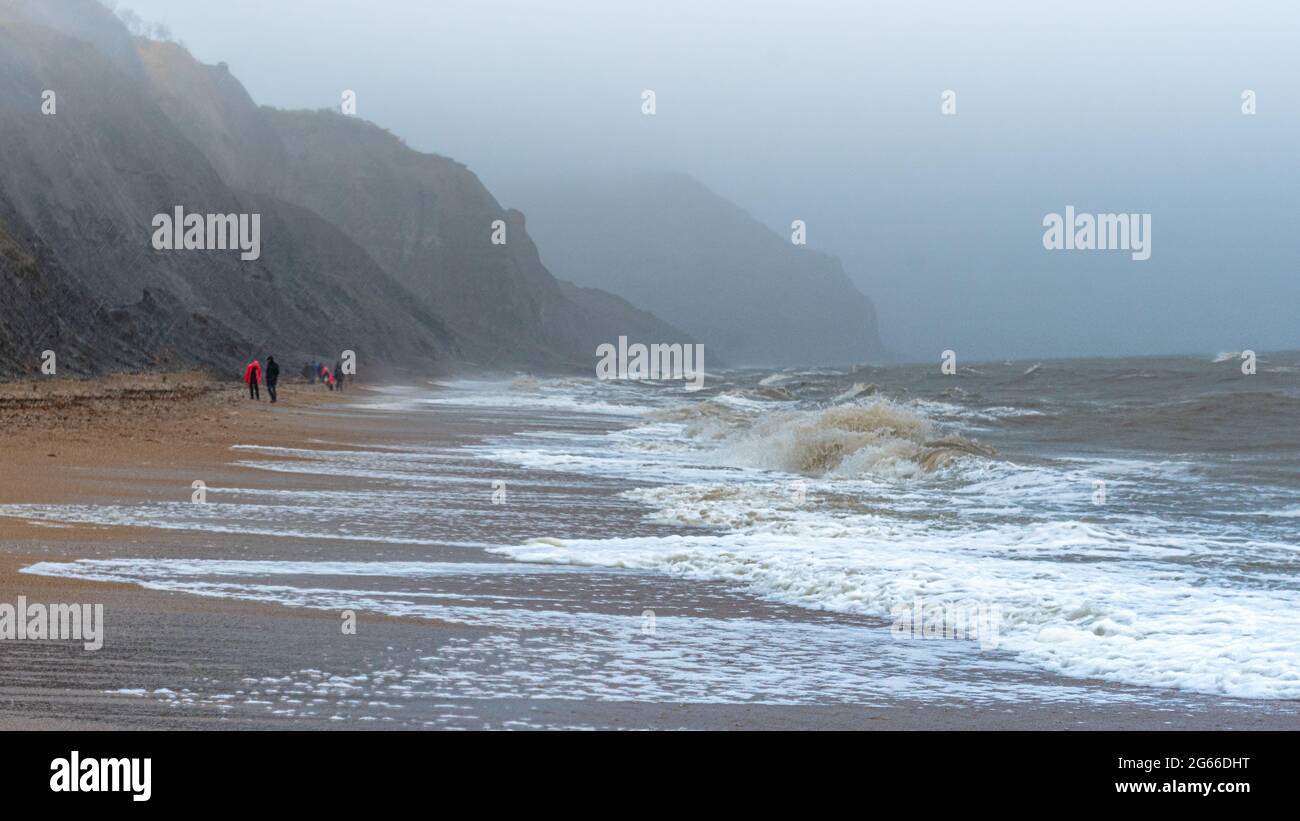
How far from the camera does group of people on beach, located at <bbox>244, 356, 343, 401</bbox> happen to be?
33031 millimetres

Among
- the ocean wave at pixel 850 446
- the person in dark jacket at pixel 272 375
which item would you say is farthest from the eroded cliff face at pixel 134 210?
the ocean wave at pixel 850 446

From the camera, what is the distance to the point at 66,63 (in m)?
66.9

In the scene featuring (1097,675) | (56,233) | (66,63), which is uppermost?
(66,63)

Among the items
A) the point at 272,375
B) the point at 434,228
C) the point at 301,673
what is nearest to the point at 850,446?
the point at 301,673

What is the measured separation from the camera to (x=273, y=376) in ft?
108

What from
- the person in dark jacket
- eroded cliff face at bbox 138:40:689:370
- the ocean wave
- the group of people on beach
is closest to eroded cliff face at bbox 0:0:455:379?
the group of people on beach

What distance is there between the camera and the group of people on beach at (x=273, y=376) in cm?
3303

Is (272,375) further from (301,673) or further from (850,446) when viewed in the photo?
(301,673)

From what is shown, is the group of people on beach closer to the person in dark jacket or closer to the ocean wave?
the person in dark jacket

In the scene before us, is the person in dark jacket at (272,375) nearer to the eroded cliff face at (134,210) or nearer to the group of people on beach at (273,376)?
the group of people on beach at (273,376)

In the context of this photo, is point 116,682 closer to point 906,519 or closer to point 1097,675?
point 1097,675

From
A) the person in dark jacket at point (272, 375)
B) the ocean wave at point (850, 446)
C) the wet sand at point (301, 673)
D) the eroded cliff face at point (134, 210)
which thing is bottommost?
the wet sand at point (301, 673)
